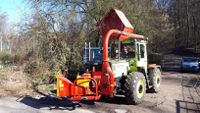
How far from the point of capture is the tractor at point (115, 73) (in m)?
12.5

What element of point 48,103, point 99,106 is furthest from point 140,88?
point 48,103

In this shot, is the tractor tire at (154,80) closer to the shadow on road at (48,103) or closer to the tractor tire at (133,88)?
the tractor tire at (133,88)

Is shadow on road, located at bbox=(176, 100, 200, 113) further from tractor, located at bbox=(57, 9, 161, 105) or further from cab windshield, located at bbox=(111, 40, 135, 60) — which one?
cab windshield, located at bbox=(111, 40, 135, 60)

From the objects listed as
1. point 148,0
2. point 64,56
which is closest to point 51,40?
point 64,56

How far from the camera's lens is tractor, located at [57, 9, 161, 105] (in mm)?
12453

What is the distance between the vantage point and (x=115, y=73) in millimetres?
13398

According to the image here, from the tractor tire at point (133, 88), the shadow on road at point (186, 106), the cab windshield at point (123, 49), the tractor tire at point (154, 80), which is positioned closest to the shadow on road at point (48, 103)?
the tractor tire at point (133, 88)

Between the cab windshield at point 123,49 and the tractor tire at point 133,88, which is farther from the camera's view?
the cab windshield at point 123,49

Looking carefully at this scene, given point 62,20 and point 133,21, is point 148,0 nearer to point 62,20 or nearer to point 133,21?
point 133,21

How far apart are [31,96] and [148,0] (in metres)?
23.0

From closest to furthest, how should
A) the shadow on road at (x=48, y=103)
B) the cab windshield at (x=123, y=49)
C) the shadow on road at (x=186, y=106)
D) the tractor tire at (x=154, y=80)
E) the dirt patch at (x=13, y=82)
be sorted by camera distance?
1. the shadow on road at (x=48, y=103)
2. the shadow on road at (x=186, y=106)
3. the dirt patch at (x=13, y=82)
4. the cab windshield at (x=123, y=49)
5. the tractor tire at (x=154, y=80)

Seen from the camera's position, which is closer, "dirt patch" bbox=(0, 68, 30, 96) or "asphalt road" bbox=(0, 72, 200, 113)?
"asphalt road" bbox=(0, 72, 200, 113)

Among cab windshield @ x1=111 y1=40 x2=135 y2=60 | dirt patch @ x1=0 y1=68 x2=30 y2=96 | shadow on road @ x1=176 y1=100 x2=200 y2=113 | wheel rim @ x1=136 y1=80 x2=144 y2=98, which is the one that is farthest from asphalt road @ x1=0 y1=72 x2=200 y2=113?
cab windshield @ x1=111 y1=40 x2=135 y2=60

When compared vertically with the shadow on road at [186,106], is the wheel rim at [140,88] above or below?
above
